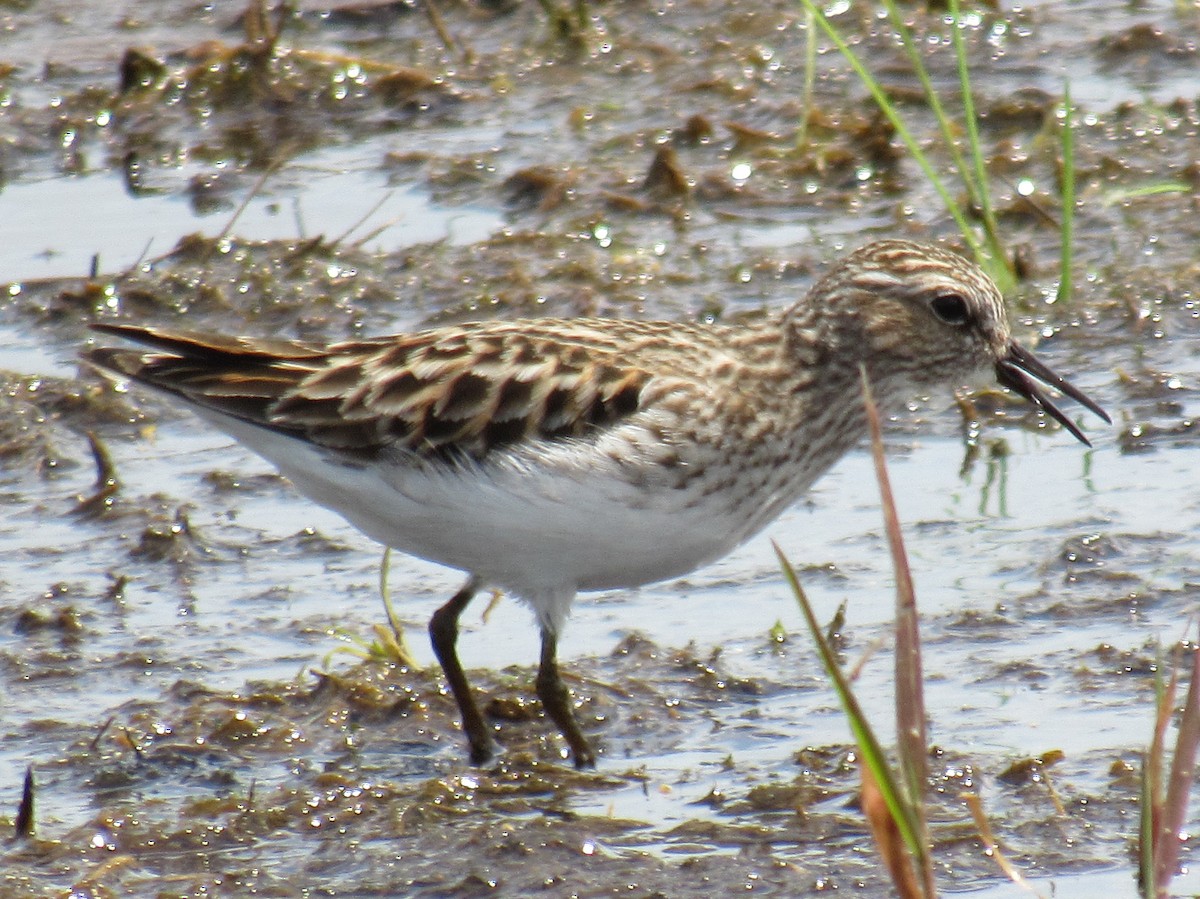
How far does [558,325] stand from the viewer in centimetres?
673

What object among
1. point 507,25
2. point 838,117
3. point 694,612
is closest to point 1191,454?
point 694,612

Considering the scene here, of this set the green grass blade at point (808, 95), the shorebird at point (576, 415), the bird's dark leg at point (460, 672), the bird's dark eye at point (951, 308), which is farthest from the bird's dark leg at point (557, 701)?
the green grass blade at point (808, 95)

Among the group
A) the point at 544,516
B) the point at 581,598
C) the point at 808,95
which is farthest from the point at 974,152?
the point at 544,516

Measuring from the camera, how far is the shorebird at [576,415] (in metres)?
6.23

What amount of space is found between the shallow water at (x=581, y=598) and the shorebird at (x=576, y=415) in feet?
1.90

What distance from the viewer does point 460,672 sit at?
6.61 m

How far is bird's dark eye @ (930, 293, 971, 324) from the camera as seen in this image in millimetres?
6805

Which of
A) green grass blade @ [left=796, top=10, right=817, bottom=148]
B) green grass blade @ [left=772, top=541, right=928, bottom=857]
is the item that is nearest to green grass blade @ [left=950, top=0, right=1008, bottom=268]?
green grass blade @ [left=796, top=10, right=817, bottom=148]

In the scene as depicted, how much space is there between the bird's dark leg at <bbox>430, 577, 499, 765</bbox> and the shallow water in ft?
0.48

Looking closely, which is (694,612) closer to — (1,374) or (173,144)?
(1,374)

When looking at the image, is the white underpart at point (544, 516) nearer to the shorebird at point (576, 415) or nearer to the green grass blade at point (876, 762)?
the shorebird at point (576, 415)

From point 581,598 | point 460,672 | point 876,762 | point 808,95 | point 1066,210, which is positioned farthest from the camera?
point 808,95

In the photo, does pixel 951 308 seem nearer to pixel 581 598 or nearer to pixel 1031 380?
pixel 1031 380

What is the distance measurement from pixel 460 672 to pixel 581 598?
3.87 feet
